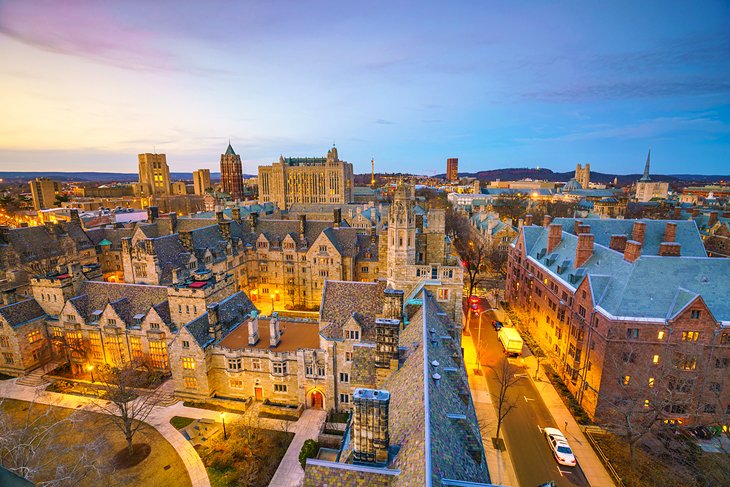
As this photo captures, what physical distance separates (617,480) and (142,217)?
13302 centimetres

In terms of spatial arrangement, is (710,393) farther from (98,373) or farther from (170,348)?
(98,373)

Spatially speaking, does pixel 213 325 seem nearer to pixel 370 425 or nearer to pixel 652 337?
pixel 370 425

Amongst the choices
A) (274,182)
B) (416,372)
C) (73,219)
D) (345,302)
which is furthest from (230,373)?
(274,182)

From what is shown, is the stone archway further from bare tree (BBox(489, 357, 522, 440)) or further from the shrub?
bare tree (BBox(489, 357, 522, 440))

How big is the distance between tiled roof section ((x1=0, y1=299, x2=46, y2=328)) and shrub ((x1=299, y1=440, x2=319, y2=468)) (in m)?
44.1

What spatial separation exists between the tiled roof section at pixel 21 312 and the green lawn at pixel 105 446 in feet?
34.3

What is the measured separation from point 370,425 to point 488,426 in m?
27.0

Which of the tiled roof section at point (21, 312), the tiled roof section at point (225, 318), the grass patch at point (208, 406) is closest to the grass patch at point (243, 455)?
the grass patch at point (208, 406)

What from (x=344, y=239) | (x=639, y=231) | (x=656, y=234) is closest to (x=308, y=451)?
(x=344, y=239)

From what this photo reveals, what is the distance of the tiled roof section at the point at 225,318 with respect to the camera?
4174 centimetres

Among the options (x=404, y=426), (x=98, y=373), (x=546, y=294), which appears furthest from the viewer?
(x=546, y=294)

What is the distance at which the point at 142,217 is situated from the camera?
118 m

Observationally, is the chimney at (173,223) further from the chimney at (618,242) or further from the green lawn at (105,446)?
the chimney at (618,242)

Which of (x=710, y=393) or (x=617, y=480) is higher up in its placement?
(x=710, y=393)
